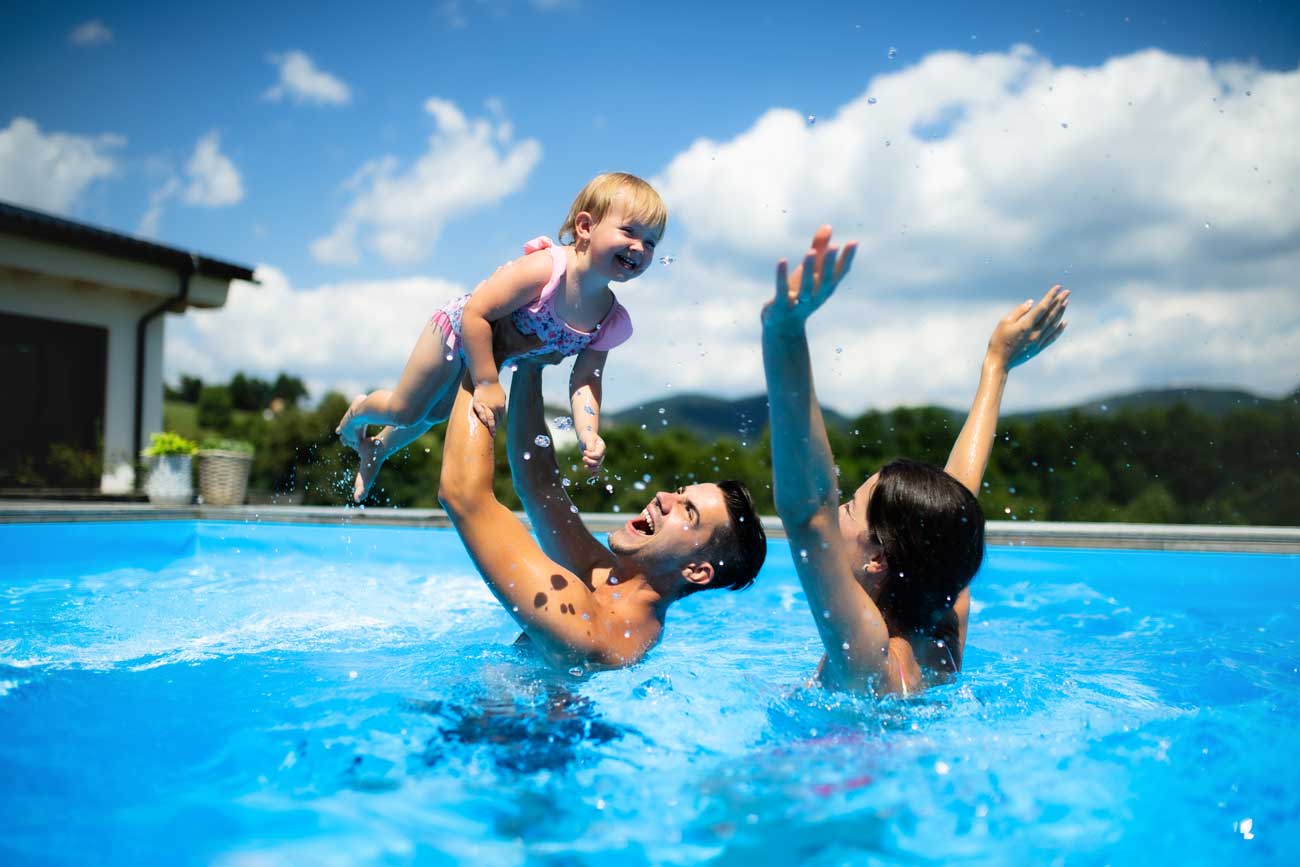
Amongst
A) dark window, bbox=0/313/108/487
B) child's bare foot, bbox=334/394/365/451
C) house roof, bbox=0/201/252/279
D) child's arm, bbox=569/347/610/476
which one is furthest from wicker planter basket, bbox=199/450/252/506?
child's arm, bbox=569/347/610/476

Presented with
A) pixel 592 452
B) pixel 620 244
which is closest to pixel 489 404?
pixel 592 452

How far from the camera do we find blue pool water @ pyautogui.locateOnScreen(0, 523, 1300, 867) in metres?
1.90

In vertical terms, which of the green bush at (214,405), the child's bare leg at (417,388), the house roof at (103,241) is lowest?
the child's bare leg at (417,388)

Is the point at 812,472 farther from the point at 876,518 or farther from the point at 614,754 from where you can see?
the point at 614,754

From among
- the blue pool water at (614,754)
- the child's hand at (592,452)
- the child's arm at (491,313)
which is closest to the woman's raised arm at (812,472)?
the blue pool water at (614,754)

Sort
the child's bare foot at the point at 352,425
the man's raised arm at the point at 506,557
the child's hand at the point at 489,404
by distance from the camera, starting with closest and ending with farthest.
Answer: the man's raised arm at the point at 506,557
the child's hand at the point at 489,404
the child's bare foot at the point at 352,425

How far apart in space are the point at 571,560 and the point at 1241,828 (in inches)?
79.1

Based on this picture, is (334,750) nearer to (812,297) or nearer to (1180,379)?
(812,297)

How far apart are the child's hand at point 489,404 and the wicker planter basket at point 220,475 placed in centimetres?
801

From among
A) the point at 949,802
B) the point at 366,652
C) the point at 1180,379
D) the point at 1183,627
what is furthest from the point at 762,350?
the point at 1180,379

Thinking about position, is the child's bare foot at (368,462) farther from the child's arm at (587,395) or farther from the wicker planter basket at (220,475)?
the wicker planter basket at (220,475)

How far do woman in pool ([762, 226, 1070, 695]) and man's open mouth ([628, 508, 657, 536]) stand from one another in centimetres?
68

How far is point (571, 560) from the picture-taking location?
2953mm

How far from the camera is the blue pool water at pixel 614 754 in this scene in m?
1.90
